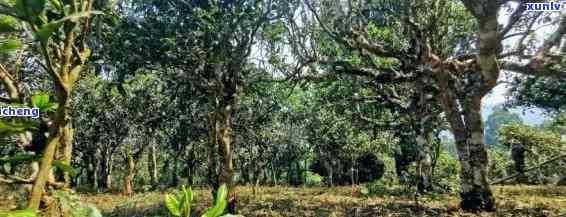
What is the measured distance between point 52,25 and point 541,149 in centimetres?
4039

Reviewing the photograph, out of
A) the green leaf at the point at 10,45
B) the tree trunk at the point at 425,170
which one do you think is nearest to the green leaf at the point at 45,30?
the green leaf at the point at 10,45

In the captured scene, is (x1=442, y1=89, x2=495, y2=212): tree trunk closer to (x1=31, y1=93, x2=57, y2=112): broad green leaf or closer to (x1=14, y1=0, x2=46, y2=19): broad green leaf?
(x1=31, y1=93, x2=57, y2=112): broad green leaf

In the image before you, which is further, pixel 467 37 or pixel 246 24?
pixel 467 37

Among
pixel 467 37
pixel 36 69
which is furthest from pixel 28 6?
pixel 36 69

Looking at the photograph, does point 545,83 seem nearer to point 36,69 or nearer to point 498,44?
point 498,44

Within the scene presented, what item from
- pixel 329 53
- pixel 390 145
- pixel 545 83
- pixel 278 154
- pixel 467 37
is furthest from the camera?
pixel 278 154

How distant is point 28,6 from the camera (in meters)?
1.52

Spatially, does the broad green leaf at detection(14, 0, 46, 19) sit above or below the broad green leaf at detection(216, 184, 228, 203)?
above

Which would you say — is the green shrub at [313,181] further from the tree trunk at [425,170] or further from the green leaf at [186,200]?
the green leaf at [186,200]

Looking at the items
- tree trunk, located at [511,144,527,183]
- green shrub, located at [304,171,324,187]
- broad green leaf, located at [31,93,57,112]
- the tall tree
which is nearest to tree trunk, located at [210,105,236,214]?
the tall tree

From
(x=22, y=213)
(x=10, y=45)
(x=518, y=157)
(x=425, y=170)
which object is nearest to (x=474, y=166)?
(x=425, y=170)

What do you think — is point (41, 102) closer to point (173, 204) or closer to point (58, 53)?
point (58, 53)

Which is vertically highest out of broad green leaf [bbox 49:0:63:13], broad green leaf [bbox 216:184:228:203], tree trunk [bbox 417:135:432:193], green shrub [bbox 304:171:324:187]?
broad green leaf [bbox 49:0:63:13]

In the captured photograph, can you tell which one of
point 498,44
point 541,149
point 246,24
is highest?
point 246,24
